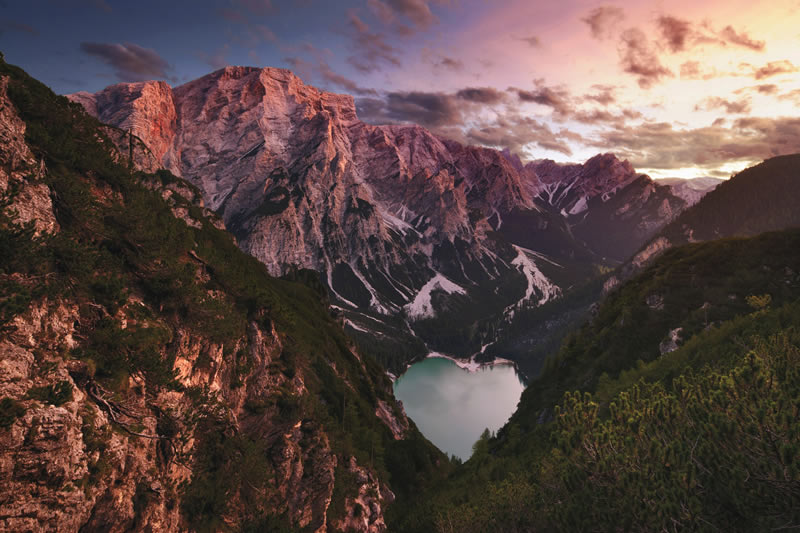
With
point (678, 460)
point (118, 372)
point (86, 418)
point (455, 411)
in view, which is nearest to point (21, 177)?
point (118, 372)

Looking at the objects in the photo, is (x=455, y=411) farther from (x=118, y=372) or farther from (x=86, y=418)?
(x=86, y=418)

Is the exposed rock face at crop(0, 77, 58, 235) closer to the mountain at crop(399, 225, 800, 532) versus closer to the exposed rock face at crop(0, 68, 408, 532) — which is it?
the exposed rock face at crop(0, 68, 408, 532)

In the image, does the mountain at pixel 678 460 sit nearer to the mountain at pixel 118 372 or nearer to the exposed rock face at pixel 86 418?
the mountain at pixel 118 372

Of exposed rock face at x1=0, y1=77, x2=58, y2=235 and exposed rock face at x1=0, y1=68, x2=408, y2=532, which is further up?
exposed rock face at x1=0, y1=77, x2=58, y2=235

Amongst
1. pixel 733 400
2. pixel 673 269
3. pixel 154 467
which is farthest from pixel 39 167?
pixel 673 269

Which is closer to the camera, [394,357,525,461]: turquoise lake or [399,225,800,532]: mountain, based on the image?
[399,225,800,532]: mountain

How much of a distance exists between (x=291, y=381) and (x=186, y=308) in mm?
→ 18120

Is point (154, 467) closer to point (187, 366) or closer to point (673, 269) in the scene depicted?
point (187, 366)

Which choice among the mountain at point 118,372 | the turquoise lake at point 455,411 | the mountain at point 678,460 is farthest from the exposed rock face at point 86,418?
the turquoise lake at point 455,411

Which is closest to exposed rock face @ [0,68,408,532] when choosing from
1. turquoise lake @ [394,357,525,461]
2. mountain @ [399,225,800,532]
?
mountain @ [399,225,800,532]

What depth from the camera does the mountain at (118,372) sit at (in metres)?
13.6

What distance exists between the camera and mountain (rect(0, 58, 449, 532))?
13617 millimetres

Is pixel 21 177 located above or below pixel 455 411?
above

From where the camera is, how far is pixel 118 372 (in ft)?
60.0
